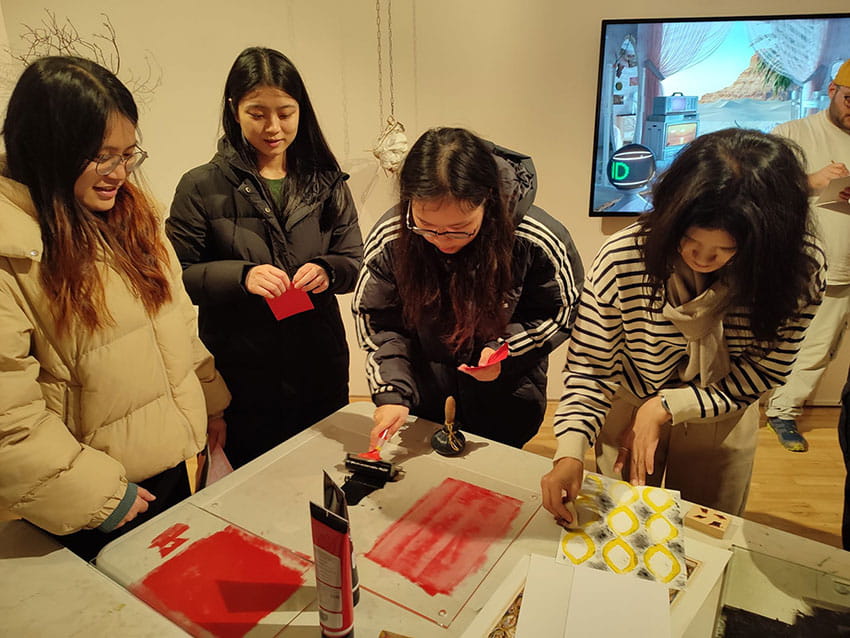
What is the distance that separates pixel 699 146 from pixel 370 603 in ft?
3.15

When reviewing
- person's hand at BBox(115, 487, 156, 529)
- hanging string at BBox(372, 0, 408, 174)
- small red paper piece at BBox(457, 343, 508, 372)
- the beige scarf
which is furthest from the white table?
hanging string at BBox(372, 0, 408, 174)

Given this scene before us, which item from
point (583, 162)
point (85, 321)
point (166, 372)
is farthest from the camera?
point (583, 162)

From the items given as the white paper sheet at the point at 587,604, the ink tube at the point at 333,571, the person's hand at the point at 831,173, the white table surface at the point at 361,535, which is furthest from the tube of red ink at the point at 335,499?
the person's hand at the point at 831,173

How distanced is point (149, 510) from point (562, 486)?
88cm

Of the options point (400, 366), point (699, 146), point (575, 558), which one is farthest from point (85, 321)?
point (699, 146)

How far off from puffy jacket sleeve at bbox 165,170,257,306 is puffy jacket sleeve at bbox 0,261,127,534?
0.56 meters

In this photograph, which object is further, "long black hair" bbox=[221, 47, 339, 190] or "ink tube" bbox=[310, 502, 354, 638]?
"long black hair" bbox=[221, 47, 339, 190]

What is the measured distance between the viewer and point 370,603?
0.96 m

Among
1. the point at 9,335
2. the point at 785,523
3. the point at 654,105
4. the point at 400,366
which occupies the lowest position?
the point at 785,523

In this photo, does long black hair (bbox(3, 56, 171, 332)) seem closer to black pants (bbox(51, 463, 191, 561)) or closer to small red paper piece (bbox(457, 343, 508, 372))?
black pants (bbox(51, 463, 191, 561))

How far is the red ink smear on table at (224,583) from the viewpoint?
0.93 metres

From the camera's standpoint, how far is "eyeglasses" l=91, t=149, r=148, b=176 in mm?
1086

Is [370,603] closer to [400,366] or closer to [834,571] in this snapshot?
[400,366]

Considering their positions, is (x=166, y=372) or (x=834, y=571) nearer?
(x=834, y=571)
